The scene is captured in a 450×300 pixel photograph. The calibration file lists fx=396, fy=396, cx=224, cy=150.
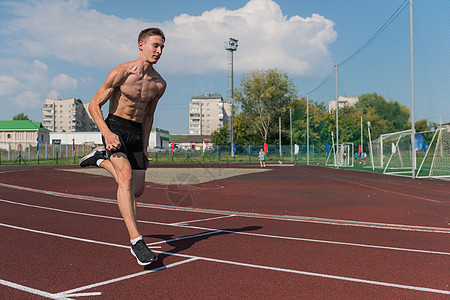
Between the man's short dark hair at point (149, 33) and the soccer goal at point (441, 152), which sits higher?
the man's short dark hair at point (149, 33)

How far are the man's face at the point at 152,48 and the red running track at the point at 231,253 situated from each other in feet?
7.29

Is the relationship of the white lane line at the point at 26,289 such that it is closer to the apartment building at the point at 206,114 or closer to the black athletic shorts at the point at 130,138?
the black athletic shorts at the point at 130,138

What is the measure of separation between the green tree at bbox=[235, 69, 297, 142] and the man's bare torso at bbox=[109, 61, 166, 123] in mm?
65707

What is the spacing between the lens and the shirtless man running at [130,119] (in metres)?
4.16

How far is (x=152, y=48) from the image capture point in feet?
14.0

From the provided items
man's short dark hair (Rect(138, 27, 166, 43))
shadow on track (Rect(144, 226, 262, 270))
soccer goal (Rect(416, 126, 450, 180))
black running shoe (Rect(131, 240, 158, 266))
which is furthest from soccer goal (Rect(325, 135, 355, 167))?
black running shoe (Rect(131, 240, 158, 266))

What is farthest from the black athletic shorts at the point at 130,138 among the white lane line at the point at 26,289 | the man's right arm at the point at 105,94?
the white lane line at the point at 26,289

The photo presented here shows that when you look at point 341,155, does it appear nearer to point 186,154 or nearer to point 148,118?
point 186,154

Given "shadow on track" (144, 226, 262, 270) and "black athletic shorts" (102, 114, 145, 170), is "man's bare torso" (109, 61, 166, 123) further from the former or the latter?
"shadow on track" (144, 226, 262, 270)

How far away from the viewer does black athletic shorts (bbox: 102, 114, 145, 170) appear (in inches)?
171

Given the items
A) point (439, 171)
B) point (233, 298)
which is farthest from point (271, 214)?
point (439, 171)

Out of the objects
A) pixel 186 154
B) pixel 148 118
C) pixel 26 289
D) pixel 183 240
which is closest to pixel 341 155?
pixel 186 154

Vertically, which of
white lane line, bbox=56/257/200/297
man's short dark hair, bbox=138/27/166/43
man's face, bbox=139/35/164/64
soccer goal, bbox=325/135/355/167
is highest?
man's short dark hair, bbox=138/27/166/43

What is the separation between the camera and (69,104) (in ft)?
461
